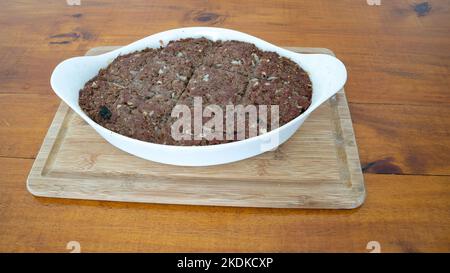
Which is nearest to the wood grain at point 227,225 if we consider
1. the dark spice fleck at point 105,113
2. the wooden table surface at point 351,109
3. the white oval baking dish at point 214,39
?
the wooden table surface at point 351,109

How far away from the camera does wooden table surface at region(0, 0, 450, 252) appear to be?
3.39 ft

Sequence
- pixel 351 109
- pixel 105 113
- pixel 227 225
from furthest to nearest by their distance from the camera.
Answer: pixel 351 109 < pixel 105 113 < pixel 227 225

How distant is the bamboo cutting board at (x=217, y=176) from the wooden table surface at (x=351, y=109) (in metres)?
0.03

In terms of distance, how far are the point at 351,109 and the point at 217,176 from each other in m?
0.57

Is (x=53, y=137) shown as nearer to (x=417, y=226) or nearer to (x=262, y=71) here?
(x=262, y=71)

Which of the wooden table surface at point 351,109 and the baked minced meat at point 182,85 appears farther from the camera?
the baked minced meat at point 182,85

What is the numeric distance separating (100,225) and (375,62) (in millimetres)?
1210

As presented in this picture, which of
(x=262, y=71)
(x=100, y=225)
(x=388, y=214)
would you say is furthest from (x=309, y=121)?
(x=100, y=225)

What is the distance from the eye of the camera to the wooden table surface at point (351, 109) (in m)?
1.03

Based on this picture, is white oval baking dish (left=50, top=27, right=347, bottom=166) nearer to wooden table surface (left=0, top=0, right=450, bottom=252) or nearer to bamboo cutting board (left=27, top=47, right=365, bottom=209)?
bamboo cutting board (left=27, top=47, right=365, bottom=209)

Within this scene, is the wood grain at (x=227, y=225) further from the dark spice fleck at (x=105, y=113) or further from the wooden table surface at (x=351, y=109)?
the dark spice fleck at (x=105, y=113)

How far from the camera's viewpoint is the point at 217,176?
3.73 ft

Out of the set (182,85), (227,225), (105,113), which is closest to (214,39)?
(182,85)

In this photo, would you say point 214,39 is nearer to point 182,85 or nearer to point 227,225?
point 182,85
